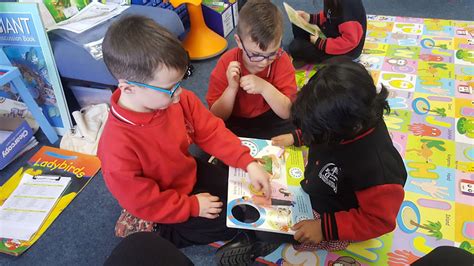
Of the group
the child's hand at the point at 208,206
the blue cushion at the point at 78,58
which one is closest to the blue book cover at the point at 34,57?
the blue cushion at the point at 78,58

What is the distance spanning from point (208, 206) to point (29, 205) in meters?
0.67

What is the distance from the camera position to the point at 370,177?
2.56 feet

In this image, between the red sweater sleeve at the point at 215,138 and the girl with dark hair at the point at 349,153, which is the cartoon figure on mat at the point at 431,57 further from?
the red sweater sleeve at the point at 215,138

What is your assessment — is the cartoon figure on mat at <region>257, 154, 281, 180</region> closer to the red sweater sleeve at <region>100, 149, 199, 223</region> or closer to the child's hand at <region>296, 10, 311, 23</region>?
the red sweater sleeve at <region>100, 149, 199, 223</region>

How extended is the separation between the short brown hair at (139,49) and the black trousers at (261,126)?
0.57 m

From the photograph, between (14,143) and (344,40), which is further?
(344,40)

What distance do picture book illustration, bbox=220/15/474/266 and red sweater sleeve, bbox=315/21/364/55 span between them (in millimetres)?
131

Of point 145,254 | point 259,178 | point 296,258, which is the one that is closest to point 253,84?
point 259,178

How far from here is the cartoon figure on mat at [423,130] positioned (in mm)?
1347

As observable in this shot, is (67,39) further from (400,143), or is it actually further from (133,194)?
(400,143)

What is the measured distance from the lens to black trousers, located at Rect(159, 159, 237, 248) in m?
0.98

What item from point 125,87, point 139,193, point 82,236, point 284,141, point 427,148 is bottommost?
point 82,236

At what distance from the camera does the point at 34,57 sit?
4.47ft

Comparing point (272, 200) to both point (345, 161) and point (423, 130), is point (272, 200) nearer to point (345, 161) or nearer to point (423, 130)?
point (345, 161)
